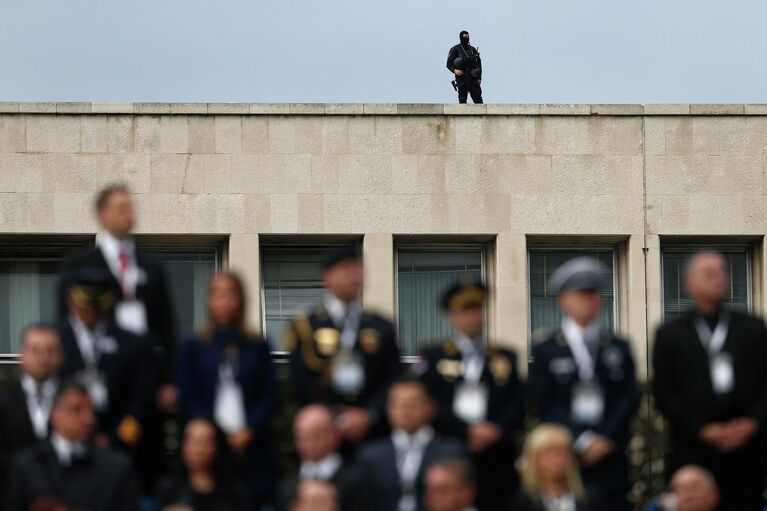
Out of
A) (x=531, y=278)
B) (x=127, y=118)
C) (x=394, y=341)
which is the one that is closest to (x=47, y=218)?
(x=127, y=118)

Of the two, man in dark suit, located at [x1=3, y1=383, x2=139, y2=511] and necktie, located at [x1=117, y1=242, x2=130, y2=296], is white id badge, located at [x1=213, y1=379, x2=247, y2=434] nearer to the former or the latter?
necktie, located at [x1=117, y1=242, x2=130, y2=296]

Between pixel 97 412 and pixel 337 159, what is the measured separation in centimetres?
1388

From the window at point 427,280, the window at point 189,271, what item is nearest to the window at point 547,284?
the window at point 427,280

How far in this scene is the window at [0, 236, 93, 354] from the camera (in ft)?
87.1

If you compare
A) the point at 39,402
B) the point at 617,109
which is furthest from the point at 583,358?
the point at 617,109

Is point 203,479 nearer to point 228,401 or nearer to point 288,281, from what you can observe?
point 228,401

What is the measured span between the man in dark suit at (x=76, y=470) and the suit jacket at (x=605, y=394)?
9.16 ft

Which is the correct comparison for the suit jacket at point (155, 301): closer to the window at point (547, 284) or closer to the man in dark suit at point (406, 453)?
the man in dark suit at point (406, 453)

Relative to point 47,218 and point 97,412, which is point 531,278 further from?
point 97,412

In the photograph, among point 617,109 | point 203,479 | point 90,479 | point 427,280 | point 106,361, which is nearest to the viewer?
point 90,479

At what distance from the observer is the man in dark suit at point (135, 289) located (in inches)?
504

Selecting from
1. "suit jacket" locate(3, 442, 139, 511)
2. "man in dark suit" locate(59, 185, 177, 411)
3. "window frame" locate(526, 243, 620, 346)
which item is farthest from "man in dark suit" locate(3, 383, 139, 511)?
"window frame" locate(526, 243, 620, 346)

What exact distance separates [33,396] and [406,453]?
223cm

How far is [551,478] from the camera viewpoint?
38.6ft
